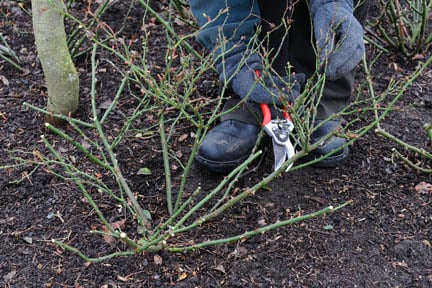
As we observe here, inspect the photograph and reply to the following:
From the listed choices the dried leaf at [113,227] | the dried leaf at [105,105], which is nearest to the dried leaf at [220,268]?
the dried leaf at [113,227]

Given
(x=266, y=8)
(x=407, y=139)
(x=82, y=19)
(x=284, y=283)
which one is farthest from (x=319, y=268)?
(x=82, y=19)

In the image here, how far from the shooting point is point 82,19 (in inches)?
112

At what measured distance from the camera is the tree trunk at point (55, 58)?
2057 millimetres

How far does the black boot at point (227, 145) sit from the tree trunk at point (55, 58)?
1.56ft

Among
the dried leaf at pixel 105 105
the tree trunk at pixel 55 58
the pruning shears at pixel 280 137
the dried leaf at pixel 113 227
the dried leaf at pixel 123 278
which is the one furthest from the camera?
the dried leaf at pixel 105 105

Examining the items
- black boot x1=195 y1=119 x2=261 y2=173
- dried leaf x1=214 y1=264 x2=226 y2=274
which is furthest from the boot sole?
dried leaf x1=214 y1=264 x2=226 y2=274

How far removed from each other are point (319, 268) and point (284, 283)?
4.5 inches

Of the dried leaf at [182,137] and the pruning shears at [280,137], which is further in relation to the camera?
the dried leaf at [182,137]

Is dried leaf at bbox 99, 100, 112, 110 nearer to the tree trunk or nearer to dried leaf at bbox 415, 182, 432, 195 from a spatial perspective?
the tree trunk

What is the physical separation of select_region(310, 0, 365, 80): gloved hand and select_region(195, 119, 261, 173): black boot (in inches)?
15.4

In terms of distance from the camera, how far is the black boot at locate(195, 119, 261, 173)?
2.07 m

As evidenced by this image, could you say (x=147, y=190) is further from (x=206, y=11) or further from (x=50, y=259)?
(x=206, y=11)

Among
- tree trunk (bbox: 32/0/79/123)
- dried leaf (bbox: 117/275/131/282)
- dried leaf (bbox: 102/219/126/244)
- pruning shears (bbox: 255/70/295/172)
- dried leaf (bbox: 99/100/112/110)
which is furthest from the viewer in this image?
dried leaf (bbox: 99/100/112/110)

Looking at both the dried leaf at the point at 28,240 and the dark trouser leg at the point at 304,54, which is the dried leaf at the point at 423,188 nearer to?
the dark trouser leg at the point at 304,54
